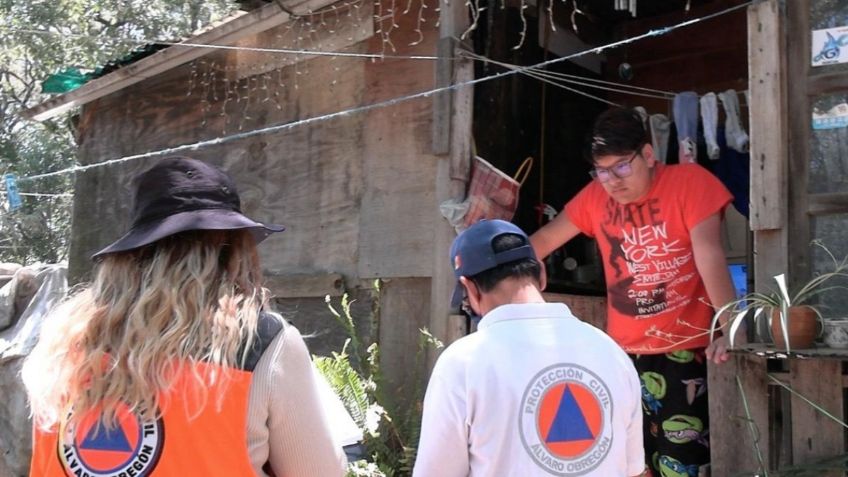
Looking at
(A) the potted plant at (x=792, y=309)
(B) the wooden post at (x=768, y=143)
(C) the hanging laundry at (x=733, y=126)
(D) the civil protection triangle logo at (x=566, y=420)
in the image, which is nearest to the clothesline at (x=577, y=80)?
(C) the hanging laundry at (x=733, y=126)

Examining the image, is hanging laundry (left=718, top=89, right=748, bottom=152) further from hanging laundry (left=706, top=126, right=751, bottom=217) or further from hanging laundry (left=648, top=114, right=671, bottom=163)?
hanging laundry (left=648, top=114, right=671, bottom=163)

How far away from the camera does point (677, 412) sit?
12.6 ft

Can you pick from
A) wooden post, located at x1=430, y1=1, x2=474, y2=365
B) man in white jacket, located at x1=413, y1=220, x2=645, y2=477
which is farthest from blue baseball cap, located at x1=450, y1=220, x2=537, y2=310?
wooden post, located at x1=430, y1=1, x2=474, y2=365

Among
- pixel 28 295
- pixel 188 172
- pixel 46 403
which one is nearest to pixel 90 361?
pixel 46 403

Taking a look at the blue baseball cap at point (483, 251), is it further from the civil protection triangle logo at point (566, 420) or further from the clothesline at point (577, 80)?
the clothesline at point (577, 80)

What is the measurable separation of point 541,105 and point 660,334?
214 cm

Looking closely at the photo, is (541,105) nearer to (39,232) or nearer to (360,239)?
(360,239)

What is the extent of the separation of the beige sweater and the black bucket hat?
299 mm

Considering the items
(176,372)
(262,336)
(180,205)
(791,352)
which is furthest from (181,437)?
(791,352)

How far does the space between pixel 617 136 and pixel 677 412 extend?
1266 millimetres

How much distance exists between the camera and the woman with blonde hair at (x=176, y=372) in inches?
69.2

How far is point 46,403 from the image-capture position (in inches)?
72.6

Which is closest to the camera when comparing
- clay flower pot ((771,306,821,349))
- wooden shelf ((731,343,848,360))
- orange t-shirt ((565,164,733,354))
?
wooden shelf ((731,343,848,360))

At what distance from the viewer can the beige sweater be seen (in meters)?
1.79
